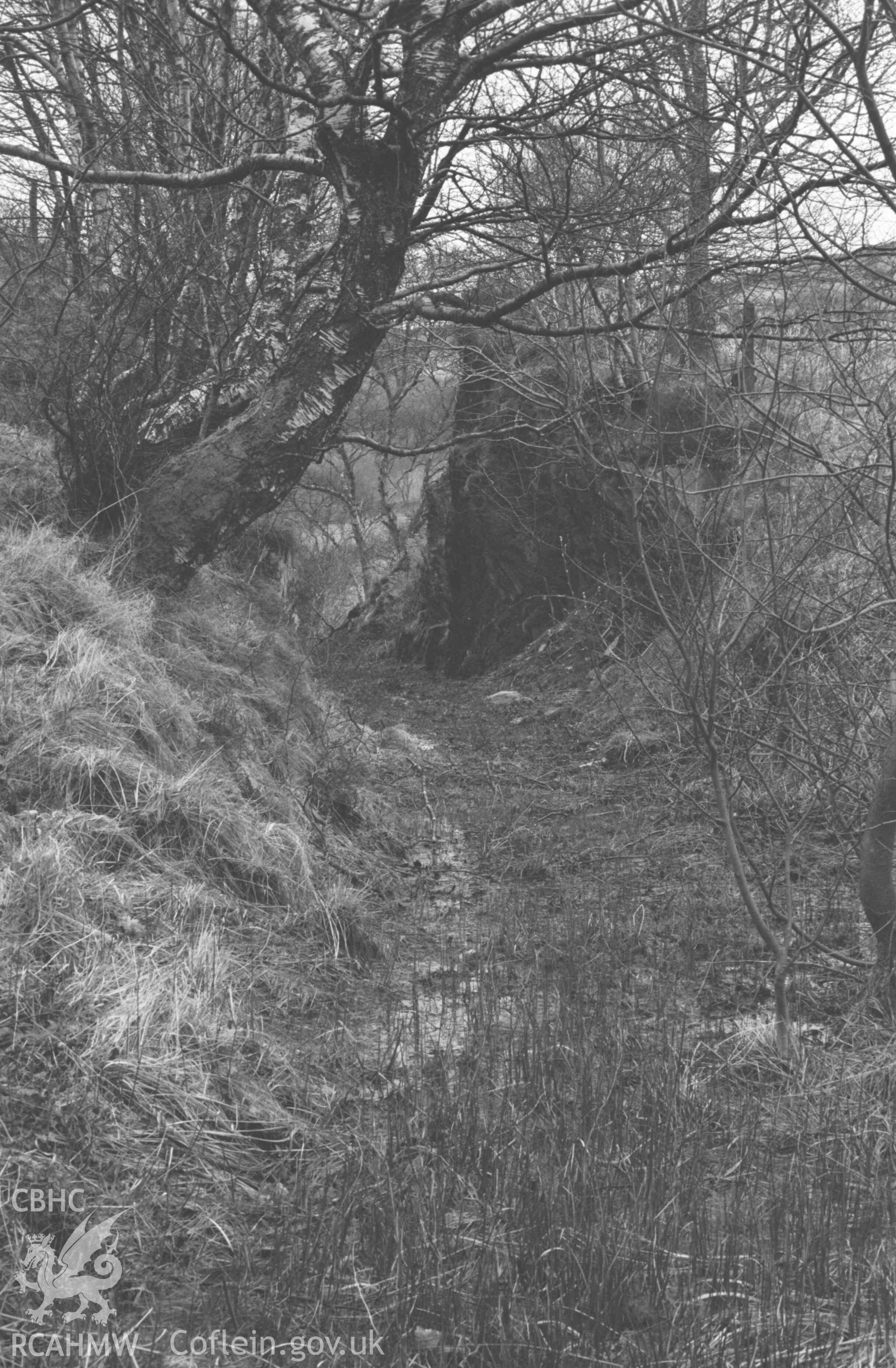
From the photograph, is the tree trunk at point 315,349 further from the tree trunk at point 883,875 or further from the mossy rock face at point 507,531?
the tree trunk at point 883,875

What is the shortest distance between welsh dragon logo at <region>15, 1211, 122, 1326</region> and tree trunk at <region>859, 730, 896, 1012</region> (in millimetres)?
2238

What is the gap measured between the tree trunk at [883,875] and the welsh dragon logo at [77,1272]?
224 cm

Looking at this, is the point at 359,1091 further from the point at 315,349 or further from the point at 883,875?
the point at 315,349

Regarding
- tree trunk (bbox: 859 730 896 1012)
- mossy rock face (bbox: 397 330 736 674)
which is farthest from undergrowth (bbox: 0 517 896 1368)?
mossy rock face (bbox: 397 330 736 674)

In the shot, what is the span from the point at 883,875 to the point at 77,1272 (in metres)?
2.36

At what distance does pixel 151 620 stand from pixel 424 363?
20.2 ft

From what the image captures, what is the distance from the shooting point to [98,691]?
456cm

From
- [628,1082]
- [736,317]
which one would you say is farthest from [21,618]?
[736,317]

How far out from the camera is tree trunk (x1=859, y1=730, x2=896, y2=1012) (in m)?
3.07

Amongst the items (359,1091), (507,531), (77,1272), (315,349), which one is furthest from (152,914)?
(507,531)

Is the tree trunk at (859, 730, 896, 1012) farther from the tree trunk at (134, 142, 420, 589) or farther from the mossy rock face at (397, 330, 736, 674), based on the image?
the mossy rock face at (397, 330, 736, 674)

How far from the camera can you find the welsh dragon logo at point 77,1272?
1938 millimetres

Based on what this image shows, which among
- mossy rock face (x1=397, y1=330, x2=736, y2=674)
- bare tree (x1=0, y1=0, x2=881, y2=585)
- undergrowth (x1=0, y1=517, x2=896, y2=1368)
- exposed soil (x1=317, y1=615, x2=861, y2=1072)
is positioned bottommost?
exposed soil (x1=317, y1=615, x2=861, y2=1072)

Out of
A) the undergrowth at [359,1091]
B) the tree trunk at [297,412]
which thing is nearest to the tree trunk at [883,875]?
the undergrowth at [359,1091]
